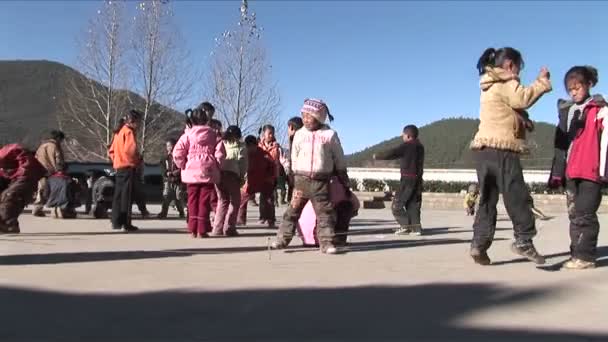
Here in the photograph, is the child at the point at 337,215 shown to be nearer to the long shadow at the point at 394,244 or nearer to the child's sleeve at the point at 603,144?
the long shadow at the point at 394,244

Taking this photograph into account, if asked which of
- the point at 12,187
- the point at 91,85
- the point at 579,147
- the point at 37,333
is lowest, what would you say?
the point at 37,333

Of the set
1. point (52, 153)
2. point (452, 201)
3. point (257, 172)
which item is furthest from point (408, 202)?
point (452, 201)

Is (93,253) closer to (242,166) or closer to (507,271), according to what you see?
(242,166)

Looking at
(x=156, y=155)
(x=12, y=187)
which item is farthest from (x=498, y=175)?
(x=156, y=155)

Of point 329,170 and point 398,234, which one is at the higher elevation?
point 329,170

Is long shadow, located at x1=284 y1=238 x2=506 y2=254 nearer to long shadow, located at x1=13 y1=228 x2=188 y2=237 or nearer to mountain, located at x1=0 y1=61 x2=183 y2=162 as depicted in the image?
long shadow, located at x1=13 y1=228 x2=188 y2=237

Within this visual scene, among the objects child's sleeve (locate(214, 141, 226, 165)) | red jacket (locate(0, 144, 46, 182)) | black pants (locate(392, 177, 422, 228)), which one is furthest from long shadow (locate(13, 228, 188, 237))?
black pants (locate(392, 177, 422, 228))

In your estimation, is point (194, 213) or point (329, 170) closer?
point (329, 170)

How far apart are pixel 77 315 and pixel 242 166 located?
206 inches

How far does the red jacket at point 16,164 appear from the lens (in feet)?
29.0

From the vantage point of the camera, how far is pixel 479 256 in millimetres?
6039

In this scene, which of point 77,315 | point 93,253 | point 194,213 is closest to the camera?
point 77,315

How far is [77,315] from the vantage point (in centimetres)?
414

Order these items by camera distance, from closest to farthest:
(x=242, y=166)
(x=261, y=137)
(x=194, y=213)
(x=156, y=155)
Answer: (x=194, y=213)
(x=242, y=166)
(x=261, y=137)
(x=156, y=155)
